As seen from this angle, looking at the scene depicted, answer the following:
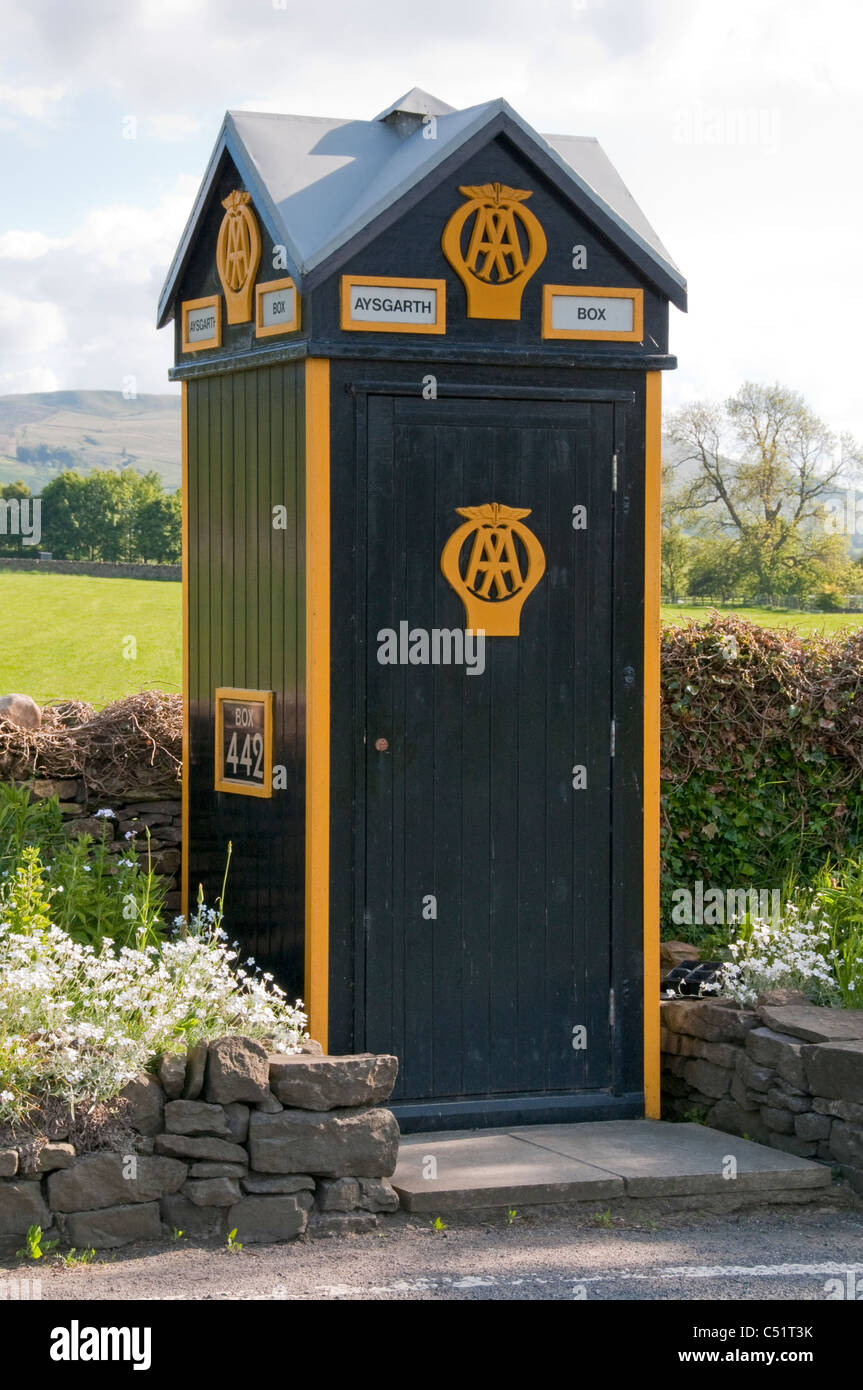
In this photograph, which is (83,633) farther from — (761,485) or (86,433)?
(86,433)

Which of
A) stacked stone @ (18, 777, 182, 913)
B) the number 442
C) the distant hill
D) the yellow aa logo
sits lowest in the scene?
stacked stone @ (18, 777, 182, 913)

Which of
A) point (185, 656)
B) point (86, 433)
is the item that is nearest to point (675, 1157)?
point (185, 656)

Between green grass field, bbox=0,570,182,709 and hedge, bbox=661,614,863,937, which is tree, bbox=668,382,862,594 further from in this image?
hedge, bbox=661,614,863,937

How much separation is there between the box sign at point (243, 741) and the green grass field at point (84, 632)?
11897 millimetres

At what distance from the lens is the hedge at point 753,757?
8562mm

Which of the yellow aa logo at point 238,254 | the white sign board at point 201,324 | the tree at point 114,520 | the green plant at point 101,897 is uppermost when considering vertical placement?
the tree at point 114,520

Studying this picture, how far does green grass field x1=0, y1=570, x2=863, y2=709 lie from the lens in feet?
70.2

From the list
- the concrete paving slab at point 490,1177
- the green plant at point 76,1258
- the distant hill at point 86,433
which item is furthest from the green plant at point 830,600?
the distant hill at point 86,433

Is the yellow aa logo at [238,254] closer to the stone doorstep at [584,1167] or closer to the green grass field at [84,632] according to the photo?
the stone doorstep at [584,1167]

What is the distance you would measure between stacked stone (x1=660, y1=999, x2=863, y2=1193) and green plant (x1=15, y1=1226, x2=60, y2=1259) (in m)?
2.98

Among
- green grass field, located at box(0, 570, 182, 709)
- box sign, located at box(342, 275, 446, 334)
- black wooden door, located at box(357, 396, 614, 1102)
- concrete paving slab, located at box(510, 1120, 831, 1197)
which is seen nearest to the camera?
concrete paving slab, located at box(510, 1120, 831, 1197)

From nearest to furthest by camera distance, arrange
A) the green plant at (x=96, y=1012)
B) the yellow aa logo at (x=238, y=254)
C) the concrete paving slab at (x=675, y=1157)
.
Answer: the green plant at (x=96, y=1012)
the concrete paving slab at (x=675, y=1157)
the yellow aa logo at (x=238, y=254)

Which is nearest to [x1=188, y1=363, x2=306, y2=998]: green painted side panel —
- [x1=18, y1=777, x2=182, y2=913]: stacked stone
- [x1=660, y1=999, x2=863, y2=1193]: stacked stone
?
[x1=18, y1=777, x2=182, y2=913]: stacked stone

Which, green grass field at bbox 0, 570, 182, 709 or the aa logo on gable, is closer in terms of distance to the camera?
the aa logo on gable
